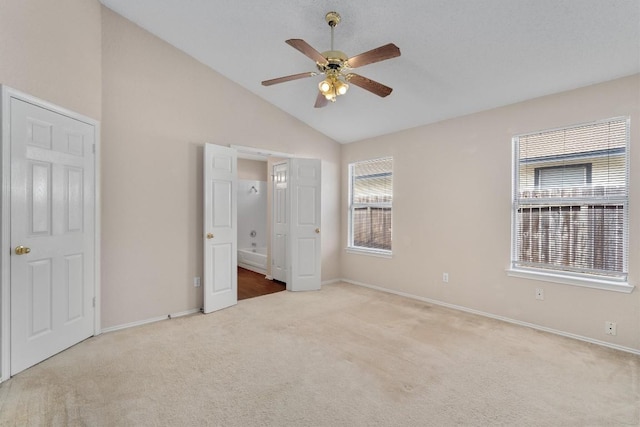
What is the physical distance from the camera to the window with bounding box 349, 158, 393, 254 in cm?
503

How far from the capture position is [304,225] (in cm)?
502

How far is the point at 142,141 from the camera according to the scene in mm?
3535

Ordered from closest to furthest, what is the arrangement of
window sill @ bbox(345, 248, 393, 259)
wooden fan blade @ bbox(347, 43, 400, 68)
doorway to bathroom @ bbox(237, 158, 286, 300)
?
wooden fan blade @ bbox(347, 43, 400, 68)
window sill @ bbox(345, 248, 393, 259)
doorway to bathroom @ bbox(237, 158, 286, 300)

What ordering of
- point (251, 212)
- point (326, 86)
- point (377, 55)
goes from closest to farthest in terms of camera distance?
point (377, 55)
point (326, 86)
point (251, 212)

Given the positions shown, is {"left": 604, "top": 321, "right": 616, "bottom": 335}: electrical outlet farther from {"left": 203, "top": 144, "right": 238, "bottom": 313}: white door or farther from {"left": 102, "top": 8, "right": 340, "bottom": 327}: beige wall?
{"left": 102, "top": 8, "right": 340, "bottom": 327}: beige wall

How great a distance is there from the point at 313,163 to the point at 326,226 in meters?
1.15

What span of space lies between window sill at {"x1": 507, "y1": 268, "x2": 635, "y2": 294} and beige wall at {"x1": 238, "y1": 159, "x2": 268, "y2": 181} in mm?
5905

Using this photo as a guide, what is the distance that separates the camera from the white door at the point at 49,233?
8.01 feet

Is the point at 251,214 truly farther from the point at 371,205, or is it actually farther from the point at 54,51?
the point at 54,51

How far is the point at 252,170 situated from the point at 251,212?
1.07 metres

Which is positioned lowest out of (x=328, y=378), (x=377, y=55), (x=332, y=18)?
(x=328, y=378)

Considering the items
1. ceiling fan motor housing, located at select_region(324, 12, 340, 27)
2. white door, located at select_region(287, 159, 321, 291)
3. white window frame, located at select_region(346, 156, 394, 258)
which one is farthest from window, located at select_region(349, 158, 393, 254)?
ceiling fan motor housing, located at select_region(324, 12, 340, 27)

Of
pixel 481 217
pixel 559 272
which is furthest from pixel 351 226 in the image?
pixel 559 272

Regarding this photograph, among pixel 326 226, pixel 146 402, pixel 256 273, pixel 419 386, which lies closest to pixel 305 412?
pixel 419 386
